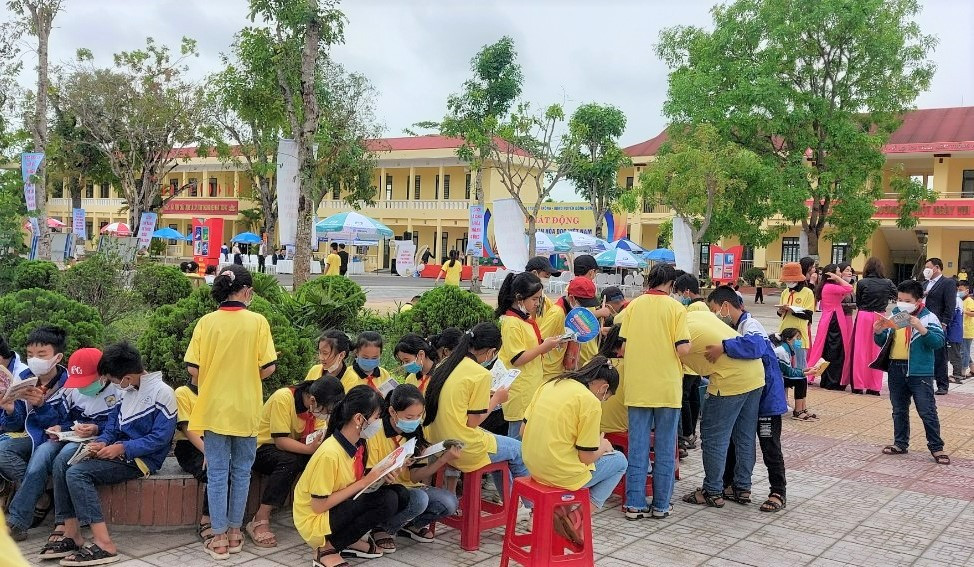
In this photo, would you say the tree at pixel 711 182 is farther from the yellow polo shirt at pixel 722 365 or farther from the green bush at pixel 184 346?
the green bush at pixel 184 346

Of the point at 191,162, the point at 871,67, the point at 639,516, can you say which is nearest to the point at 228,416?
the point at 639,516

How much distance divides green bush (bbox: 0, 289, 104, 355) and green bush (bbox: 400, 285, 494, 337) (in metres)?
3.49

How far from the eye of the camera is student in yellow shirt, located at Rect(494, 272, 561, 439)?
17.4 ft

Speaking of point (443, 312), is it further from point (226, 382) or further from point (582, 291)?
point (226, 382)

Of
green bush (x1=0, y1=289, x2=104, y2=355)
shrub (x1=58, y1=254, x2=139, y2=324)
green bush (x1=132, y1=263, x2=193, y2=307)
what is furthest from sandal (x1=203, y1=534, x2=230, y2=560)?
green bush (x1=132, y1=263, x2=193, y2=307)

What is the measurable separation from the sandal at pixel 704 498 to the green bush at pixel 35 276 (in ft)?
30.0

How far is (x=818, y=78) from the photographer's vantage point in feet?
83.1

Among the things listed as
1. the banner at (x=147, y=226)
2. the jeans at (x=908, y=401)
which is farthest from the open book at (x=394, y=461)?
the banner at (x=147, y=226)

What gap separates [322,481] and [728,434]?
2.85 metres

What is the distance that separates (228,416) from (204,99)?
2791 cm

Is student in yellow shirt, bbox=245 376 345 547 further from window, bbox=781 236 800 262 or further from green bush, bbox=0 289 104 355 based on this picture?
window, bbox=781 236 800 262

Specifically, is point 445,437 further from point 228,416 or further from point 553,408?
point 228,416

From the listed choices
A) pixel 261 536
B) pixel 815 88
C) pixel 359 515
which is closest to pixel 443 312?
pixel 261 536

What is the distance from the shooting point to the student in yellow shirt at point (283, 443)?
475cm
